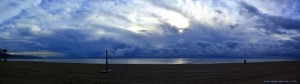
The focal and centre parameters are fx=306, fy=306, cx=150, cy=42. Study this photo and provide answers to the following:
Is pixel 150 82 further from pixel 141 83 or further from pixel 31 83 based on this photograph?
pixel 31 83

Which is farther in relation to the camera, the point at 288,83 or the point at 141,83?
the point at 141,83

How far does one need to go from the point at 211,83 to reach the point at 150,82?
4.16 m

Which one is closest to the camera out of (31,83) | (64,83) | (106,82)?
(31,83)

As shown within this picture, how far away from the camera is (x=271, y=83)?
18.0 meters

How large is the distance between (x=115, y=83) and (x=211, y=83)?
642cm

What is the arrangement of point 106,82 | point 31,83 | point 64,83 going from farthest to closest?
point 106,82 < point 64,83 < point 31,83

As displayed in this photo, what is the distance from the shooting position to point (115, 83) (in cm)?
2038

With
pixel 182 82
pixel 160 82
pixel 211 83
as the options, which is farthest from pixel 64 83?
pixel 211 83

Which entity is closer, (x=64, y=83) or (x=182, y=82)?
(x=64, y=83)

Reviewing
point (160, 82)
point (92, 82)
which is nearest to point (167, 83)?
point (160, 82)

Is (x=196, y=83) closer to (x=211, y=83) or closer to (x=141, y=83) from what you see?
(x=211, y=83)

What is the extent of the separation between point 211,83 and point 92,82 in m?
8.01

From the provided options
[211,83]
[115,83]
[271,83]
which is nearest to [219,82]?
[211,83]

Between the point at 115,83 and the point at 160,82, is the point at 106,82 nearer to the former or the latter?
the point at 115,83
